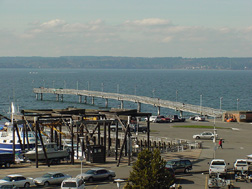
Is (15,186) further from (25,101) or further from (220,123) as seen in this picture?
(25,101)

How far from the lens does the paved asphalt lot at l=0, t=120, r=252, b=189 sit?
42.7 metres

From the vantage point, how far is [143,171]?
3316 cm

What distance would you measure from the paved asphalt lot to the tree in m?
7.25

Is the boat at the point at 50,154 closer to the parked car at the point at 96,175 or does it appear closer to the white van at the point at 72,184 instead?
the parked car at the point at 96,175

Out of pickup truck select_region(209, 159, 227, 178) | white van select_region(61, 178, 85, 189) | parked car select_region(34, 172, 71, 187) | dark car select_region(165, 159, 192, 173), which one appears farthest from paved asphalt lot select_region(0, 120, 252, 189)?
white van select_region(61, 178, 85, 189)

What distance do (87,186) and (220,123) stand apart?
55.7 m

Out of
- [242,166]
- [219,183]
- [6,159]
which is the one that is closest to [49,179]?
[6,159]

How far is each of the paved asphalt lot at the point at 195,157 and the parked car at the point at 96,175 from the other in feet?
2.14

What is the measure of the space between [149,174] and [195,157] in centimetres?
2219

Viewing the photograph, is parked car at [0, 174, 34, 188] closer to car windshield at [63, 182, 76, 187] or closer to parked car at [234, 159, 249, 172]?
car windshield at [63, 182, 76, 187]

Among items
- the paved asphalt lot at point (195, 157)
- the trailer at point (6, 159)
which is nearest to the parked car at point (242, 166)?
the paved asphalt lot at point (195, 157)

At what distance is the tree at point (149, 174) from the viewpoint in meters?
32.7

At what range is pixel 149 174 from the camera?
33062mm

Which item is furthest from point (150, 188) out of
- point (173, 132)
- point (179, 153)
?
point (173, 132)
